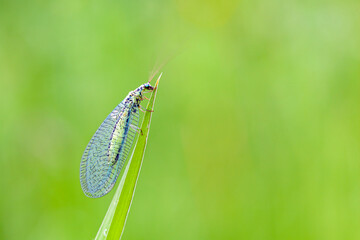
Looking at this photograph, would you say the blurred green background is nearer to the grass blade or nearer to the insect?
the insect

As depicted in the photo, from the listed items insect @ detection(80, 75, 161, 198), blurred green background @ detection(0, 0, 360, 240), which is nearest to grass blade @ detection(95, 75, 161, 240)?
insect @ detection(80, 75, 161, 198)

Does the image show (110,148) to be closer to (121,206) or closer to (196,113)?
(196,113)

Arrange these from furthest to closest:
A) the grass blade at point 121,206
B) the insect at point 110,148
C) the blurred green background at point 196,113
Answer: the blurred green background at point 196,113 → the insect at point 110,148 → the grass blade at point 121,206

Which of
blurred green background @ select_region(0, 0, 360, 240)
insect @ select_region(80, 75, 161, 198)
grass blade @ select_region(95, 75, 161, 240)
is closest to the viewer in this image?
grass blade @ select_region(95, 75, 161, 240)

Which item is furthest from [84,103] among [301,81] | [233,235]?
[301,81]

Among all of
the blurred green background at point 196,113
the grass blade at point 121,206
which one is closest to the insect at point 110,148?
the blurred green background at point 196,113

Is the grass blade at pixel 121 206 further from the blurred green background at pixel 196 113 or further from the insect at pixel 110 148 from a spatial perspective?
the blurred green background at pixel 196 113
